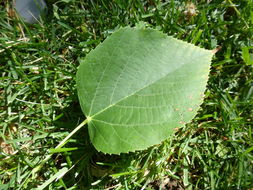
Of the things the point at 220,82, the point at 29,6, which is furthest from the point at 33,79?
the point at 220,82

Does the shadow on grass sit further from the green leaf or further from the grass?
the green leaf

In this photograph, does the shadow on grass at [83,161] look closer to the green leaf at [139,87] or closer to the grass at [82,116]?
the grass at [82,116]

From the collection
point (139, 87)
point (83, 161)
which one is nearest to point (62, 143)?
point (83, 161)

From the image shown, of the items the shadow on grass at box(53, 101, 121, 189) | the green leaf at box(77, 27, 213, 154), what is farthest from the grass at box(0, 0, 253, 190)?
the green leaf at box(77, 27, 213, 154)

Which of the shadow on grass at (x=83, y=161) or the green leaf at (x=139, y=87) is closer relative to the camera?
the green leaf at (x=139, y=87)

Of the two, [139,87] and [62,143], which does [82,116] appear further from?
[139,87]

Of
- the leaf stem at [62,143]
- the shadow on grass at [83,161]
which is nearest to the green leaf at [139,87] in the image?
the leaf stem at [62,143]
